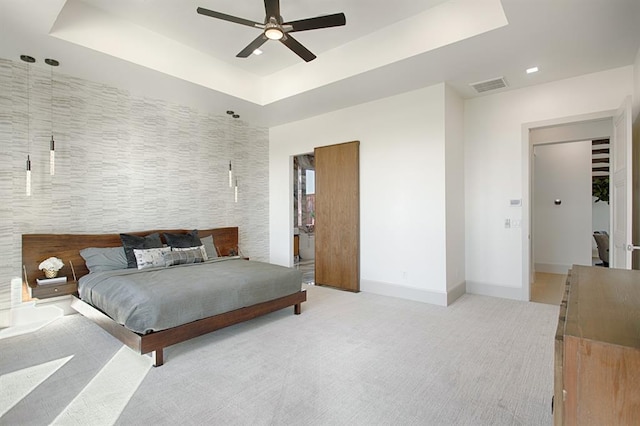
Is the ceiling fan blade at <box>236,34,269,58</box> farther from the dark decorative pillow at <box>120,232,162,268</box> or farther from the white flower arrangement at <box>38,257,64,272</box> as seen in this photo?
the white flower arrangement at <box>38,257,64,272</box>

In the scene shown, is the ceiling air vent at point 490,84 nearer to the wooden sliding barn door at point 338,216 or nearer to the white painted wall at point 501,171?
the white painted wall at point 501,171

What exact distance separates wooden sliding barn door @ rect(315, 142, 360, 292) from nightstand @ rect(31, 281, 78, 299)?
338 centimetres

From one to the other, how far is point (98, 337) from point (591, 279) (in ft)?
13.5

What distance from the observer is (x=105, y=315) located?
10.0 ft

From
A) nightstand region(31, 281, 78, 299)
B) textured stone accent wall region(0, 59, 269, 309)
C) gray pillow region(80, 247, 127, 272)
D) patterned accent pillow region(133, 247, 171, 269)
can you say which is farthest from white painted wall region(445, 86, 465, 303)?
nightstand region(31, 281, 78, 299)

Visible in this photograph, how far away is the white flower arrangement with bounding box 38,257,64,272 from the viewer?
11.8 ft

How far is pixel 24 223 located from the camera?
368 cm

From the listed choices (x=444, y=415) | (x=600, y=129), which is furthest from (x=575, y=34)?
(x=444, y=415)

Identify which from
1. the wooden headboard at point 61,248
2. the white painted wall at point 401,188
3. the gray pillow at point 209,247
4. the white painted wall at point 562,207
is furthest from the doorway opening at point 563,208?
the wooden headboard at point 61,248

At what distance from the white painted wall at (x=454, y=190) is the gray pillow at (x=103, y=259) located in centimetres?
421

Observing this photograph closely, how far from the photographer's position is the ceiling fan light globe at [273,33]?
9.14 feet

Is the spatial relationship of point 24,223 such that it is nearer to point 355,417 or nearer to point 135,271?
point 135,271

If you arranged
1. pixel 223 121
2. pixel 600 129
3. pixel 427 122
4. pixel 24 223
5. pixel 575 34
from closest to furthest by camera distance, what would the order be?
pixel 575 34 → pixel 24 223 → pixel 427 122 → pixel 600 129 → pixel 223 121

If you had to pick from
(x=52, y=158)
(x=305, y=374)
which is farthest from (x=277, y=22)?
(x=52, y=158)
